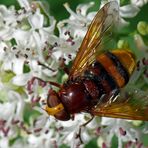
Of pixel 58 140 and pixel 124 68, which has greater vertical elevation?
pixel 124 68

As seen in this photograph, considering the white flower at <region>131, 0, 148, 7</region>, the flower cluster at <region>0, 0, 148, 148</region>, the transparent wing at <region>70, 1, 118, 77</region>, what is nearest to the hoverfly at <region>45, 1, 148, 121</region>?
the transparent wing at <region>70, 1, 118, 77</region>

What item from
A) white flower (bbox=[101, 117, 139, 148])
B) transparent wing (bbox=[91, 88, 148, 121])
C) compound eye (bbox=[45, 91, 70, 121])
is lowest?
white flower (bbox=[101, 117, 139, 148])

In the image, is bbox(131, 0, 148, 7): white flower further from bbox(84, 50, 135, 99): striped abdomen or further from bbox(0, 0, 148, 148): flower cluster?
bbox(84, 50, 135, 99): striped abdomen

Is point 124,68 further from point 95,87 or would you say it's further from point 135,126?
point 135,126

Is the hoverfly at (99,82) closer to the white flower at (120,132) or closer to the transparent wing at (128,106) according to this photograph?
the transparent wing at (128,106)

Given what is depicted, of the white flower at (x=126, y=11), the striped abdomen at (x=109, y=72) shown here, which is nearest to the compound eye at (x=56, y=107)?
the striped abdomen at (x=109, y=72)

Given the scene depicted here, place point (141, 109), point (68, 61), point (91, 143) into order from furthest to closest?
1. point (91, 143)
2. point (68, 61)
3. point (141, 109)

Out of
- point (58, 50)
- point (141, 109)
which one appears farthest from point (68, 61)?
point (141, 109)
